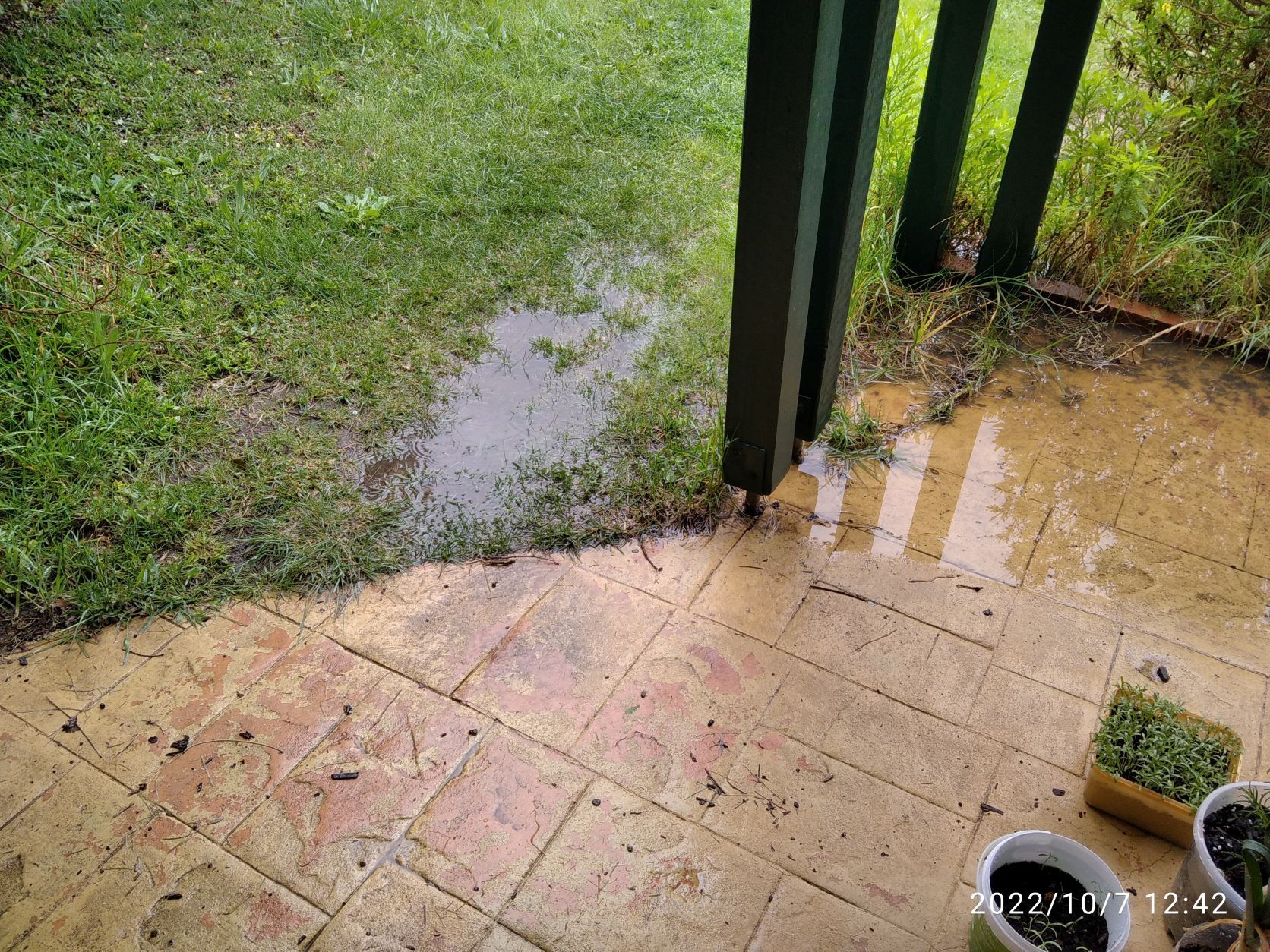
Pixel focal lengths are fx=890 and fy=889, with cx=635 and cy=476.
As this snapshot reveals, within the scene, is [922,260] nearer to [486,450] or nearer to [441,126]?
[486,450]

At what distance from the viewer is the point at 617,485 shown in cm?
324

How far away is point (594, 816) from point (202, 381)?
8.48 ft

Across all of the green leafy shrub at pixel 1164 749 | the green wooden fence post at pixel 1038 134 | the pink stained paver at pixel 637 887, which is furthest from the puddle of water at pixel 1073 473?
the pink stained paver at pixel 637 887

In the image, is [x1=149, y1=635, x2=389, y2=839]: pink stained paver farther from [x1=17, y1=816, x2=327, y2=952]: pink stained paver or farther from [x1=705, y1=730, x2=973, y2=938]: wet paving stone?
[x1=705, y1=730, x2=973, y2=938]: wet paving stone

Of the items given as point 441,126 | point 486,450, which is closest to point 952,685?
point 486,450

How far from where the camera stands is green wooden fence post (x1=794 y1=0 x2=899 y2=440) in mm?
2434

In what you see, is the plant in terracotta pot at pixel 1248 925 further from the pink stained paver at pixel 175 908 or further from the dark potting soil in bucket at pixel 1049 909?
the pink stained paver at pixel 175 908

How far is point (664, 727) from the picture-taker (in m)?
2.47

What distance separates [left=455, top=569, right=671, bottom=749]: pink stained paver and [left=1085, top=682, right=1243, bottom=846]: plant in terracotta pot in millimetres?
1258

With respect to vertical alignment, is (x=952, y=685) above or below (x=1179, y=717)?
below

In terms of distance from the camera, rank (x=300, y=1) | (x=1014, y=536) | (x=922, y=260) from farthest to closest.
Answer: (x=300, y=1)
(x=922, y=260)
(x=1014, y=536)

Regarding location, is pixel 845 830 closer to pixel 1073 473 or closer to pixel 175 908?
pixel 175 908

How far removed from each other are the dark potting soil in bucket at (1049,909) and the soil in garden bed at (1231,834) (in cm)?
27

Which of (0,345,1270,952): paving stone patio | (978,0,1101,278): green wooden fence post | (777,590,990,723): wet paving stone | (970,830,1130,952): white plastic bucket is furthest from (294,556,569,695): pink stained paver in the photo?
(978,0,1101,278): green wooden fence post
